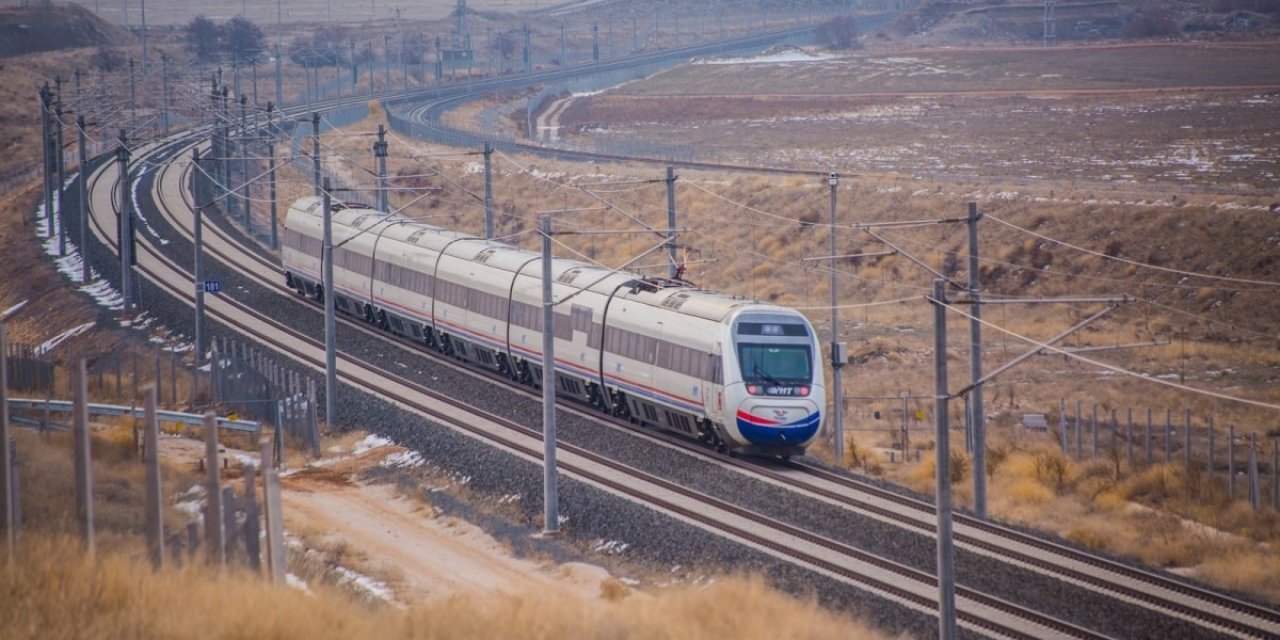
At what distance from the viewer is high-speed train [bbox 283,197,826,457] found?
99.7 ft

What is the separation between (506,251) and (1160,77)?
84.0 meters

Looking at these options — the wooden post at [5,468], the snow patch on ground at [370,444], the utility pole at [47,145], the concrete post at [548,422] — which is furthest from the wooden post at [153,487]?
the utility pole at [47,145]

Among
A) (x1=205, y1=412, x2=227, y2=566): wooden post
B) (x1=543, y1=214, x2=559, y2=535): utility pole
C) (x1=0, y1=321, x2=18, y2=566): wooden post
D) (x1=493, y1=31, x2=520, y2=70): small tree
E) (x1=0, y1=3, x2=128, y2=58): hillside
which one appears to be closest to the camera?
(x1=0, y1=321, x2=18, y2=566): wooden post

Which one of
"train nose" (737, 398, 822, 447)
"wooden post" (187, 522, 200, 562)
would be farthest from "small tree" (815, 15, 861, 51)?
"wooden post" (187, 522, 200, 562)

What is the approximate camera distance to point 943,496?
18953mm

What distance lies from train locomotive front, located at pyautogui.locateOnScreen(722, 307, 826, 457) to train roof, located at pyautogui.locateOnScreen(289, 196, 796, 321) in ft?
1.56

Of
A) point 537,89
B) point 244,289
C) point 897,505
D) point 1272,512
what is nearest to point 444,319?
point 244,289

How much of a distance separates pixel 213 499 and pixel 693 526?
397 inches

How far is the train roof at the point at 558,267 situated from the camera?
32250 mm

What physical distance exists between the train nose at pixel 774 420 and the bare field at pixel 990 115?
3497 cm

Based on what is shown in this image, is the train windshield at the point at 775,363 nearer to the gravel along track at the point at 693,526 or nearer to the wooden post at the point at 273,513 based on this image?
the gravel along track at the point at 693,526

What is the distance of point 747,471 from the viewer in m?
29.9

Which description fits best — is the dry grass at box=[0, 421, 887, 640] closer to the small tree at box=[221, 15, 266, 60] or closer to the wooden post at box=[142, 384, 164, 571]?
the wooden post at box=[142, 384, 164, 571]

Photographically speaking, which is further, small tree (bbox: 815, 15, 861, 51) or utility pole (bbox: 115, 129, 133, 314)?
small tree (bbox: 815, 15, 861, 51)
